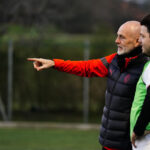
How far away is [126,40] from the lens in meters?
4.46

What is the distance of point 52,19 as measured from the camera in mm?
16719

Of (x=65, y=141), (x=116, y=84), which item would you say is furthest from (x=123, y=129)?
(x=65, y=141)

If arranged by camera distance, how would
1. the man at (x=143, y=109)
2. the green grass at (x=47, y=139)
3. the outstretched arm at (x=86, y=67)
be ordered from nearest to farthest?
the man at (x=143, y=109)
the outstretched arm at (x=86, y=67)
the green grass at (x=47, y=139)

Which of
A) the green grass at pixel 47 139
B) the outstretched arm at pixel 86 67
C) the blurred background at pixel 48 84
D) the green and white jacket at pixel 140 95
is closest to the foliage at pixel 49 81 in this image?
the blurred background at pixel 48 84

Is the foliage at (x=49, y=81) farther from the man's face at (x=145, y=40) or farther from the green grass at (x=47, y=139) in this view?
the man's face at (x=145, y=40)

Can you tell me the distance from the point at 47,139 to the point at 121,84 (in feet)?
22.0

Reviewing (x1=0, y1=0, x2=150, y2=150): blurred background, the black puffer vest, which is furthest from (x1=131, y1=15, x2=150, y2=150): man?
(x1=0, y1=0, x2=150, y2=150): blurred background

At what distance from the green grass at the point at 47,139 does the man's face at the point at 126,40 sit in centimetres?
526

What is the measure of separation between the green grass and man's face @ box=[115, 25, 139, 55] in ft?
17.2

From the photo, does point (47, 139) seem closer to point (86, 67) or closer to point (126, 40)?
point (86, 67)

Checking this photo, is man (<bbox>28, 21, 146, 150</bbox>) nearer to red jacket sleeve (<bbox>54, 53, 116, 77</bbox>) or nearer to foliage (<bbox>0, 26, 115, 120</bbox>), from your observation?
red jacket sleeve (<bbox>54, 53, 116, 77</bbox>)

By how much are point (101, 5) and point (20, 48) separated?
20232mm

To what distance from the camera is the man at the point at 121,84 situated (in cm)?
441

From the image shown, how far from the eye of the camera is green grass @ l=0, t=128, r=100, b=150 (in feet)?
31.8
